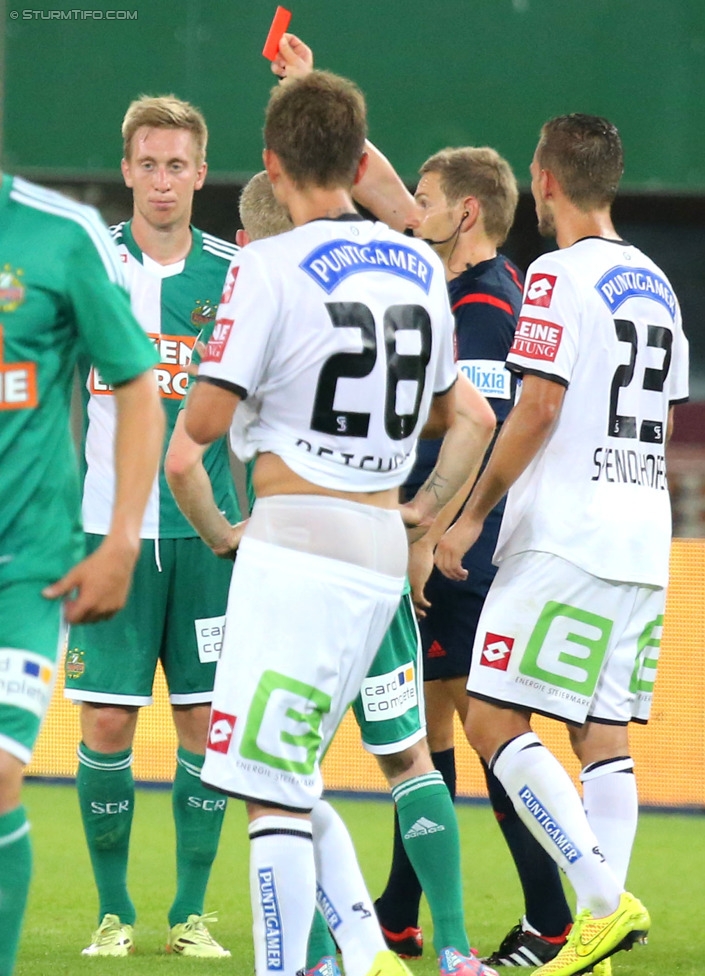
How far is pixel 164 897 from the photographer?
5980mm

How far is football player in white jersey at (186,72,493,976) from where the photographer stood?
10.9ft

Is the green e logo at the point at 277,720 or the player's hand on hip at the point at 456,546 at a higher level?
the player's hand on hip at the point at 456,546

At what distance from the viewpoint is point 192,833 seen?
504 centimetres

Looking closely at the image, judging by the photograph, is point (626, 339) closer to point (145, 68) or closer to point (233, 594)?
point (233, 594)

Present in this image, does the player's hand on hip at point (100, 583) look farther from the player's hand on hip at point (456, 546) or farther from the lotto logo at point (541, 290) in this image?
the lotto logo at point (541, 290)

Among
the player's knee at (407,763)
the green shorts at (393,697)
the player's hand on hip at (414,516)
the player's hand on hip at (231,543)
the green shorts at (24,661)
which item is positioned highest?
the player's hand on hip at (414,516)

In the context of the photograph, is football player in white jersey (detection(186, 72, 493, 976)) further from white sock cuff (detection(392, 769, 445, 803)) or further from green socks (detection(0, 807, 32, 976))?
white sock cuff (detection(392, 769, 445, 803))

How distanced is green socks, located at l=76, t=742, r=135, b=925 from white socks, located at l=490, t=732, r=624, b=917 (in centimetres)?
120

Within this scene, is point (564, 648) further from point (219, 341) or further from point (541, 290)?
point (219, 341)

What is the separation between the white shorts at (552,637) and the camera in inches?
174

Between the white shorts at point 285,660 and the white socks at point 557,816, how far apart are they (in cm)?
109

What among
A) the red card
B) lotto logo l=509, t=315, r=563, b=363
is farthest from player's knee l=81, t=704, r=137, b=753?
the red card

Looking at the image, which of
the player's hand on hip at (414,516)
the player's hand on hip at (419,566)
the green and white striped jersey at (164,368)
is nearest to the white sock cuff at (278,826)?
the player's hand on hip at (414,516)

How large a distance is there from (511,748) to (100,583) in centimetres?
174
